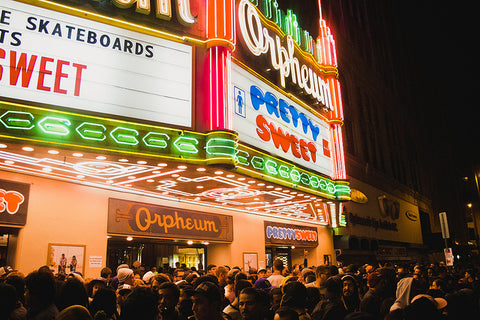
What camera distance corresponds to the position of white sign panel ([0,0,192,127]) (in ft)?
27.2

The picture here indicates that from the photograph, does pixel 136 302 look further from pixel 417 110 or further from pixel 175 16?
pixel 417 110

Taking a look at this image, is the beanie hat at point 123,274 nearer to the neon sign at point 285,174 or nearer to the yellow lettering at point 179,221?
the neon sign at point 285,174

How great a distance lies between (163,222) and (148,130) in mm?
5368

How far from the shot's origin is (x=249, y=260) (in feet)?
58.5

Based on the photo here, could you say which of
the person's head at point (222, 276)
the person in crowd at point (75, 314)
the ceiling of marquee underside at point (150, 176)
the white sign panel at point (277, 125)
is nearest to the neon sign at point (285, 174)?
the ceiling of marquee underside at point (150, 176)

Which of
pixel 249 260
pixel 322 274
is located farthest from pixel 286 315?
pixel 249 260

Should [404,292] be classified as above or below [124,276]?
below

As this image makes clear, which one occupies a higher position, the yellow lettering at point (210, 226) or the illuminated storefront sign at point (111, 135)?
the illuminated storefront sign at point (111, 135)

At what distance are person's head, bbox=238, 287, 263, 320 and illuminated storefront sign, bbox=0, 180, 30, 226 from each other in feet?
26.1

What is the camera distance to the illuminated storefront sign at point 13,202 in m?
10.1

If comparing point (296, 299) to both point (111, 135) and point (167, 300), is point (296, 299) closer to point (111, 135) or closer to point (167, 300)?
point (167, 300)

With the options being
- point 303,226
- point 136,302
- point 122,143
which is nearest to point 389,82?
point 303,226

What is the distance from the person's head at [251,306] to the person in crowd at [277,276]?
5.18m

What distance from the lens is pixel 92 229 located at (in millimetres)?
12102
